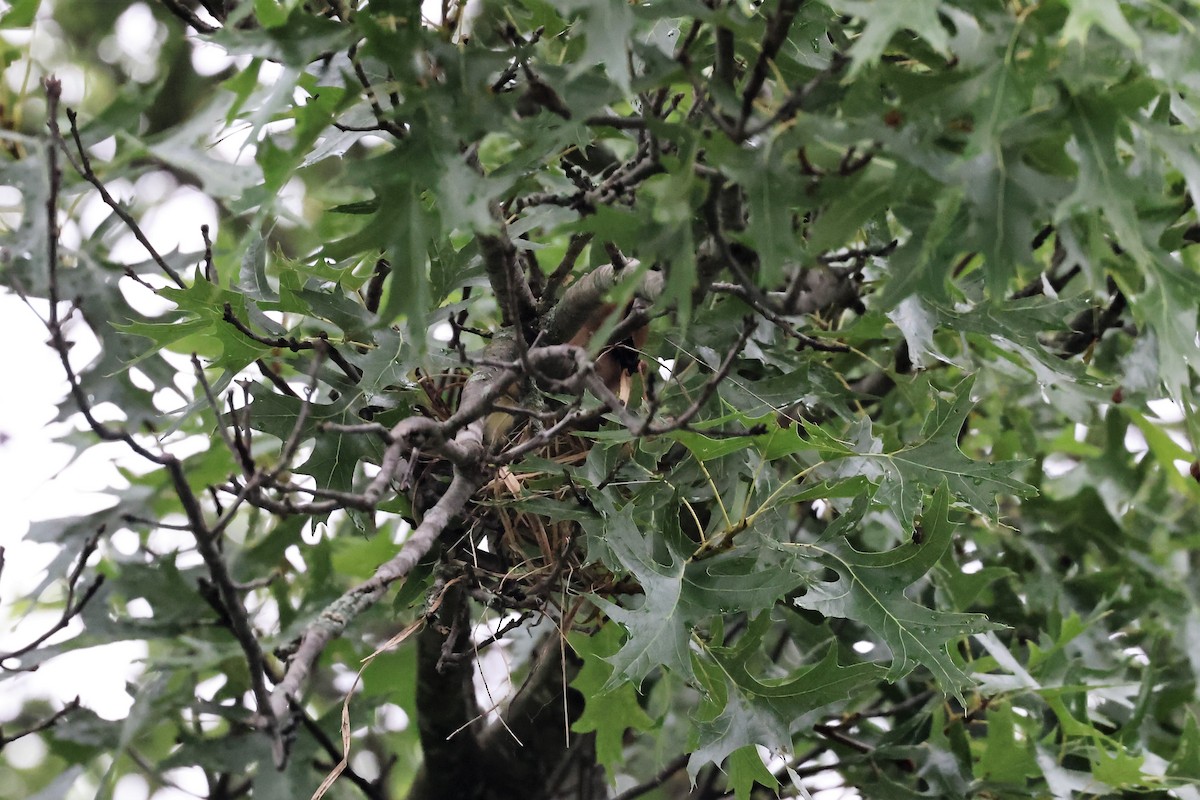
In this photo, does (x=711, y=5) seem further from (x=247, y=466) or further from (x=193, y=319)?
(x=193, y=319)

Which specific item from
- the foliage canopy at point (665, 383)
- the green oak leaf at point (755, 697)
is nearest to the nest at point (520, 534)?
the foliage canopy at point (665, 383)

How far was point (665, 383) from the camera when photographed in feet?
3.60

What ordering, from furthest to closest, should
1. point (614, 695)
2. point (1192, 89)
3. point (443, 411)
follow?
point (614, 695) < point (443, 411) < point (1192, 89)

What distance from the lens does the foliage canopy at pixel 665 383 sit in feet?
2.36

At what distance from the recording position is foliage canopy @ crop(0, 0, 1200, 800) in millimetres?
720

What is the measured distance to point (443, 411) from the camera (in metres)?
1.18

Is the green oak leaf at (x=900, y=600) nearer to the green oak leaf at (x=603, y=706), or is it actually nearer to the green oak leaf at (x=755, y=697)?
the green oak leaf at (x=755, y=697)

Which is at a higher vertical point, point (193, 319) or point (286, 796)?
point (193, 319)

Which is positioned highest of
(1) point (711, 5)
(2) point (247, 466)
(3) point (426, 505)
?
(1) point (711, 5)

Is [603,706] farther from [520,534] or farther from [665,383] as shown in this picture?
[665,383]

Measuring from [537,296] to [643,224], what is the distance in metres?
0.49

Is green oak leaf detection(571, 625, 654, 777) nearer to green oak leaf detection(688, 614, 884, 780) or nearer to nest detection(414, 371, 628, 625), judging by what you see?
nest detection(414, 371, 628, 625)

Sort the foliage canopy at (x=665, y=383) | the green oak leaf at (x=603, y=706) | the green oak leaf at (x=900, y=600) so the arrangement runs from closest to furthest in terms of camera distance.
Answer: the foliage canopy at (x=665, y=383) → the green oak leaf at (x=900, y=600) → the green oak leaf at (x=603, y=706)

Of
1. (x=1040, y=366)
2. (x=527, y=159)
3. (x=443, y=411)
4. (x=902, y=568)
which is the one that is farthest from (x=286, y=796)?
(x=1040, y=366)
